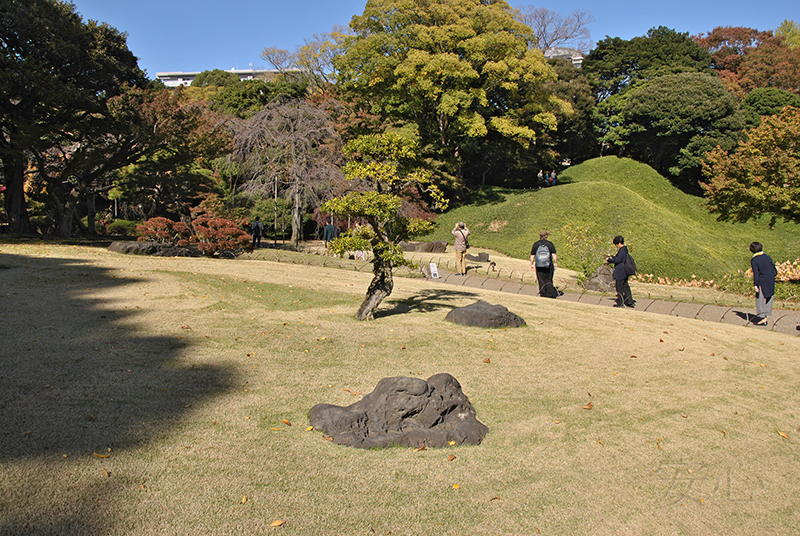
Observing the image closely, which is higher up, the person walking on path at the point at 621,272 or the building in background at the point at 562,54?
the building in background at the point at 562,54

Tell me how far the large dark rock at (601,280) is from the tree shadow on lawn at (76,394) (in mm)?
11354

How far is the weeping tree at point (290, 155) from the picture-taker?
20719mm

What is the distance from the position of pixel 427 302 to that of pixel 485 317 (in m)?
1.89

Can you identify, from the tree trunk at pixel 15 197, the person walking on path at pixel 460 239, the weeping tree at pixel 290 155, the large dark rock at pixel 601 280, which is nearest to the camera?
the large dark rock at pixel 601 280

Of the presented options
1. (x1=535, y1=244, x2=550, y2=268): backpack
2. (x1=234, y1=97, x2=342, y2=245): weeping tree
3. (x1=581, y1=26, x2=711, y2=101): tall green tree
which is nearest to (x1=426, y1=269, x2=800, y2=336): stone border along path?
(x1=535, y1=244, x2=550, y2=268): backpack

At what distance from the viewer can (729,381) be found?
19.9 ft

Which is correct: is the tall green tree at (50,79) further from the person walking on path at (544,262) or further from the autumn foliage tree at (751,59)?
the autumn foliage tree at (751,59)

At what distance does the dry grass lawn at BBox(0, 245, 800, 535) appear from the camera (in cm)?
310

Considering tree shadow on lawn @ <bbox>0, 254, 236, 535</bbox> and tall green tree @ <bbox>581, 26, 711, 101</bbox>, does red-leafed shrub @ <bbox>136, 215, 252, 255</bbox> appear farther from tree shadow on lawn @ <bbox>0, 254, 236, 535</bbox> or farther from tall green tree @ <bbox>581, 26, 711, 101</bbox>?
tall green tree @ <bbox>581, 26, 711, 101</bbox>

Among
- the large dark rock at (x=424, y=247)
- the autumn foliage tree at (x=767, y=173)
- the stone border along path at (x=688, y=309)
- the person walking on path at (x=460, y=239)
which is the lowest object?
the stone border along path at (x=688, y=309)

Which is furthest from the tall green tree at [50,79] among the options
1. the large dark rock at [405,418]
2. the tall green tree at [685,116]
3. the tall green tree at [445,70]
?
the tall green tree at [685,116]

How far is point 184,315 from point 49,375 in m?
2.69

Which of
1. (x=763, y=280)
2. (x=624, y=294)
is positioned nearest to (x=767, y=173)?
(x=763, y=280)

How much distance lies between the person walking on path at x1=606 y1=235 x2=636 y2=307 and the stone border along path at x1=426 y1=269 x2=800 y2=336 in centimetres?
26
